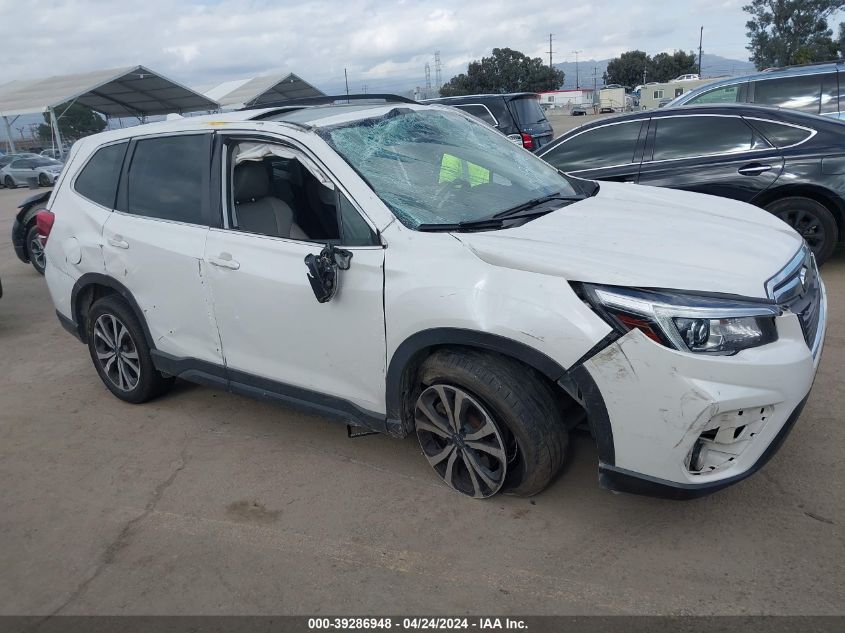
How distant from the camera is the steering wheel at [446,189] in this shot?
3256 millimetres

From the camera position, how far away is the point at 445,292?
2797 millimetres

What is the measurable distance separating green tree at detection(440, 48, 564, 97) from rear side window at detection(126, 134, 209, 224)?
3059 inches

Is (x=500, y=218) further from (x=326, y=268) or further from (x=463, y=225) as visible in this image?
(x=326, y=268)

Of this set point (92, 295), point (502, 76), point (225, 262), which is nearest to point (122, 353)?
point (92, 295)

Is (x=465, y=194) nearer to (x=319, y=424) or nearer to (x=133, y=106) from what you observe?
(x=319, y=424)

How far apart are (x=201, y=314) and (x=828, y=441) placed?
335 cm

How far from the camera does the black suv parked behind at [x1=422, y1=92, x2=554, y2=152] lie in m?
10.9

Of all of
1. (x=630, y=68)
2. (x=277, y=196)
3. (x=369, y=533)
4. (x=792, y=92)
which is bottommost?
(x=369, y=533)

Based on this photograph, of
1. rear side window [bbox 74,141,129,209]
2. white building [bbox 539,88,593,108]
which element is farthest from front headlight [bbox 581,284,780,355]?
white building [bbox 539,88,593,108]

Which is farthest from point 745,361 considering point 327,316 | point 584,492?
point 327,316

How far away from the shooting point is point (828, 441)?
3420 millimetres

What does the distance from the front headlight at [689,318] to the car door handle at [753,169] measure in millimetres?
3923

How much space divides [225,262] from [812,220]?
5.04 m

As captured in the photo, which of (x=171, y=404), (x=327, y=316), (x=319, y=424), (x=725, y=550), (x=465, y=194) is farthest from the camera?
(x=171, y=404)
